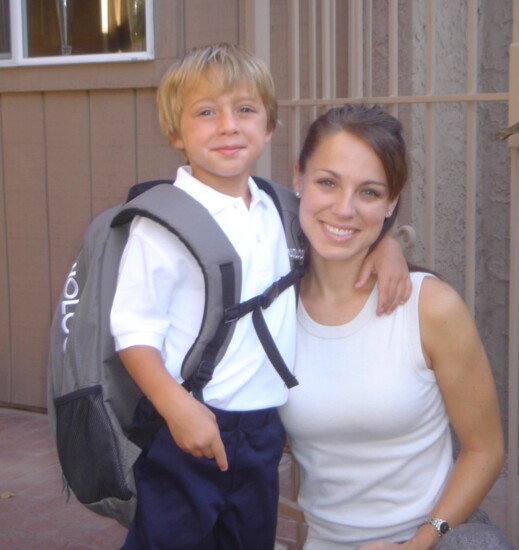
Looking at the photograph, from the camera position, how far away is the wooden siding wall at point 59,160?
477 centimetres

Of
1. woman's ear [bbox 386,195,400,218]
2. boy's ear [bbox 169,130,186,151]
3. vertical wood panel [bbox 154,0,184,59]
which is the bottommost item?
woman's ear [bbox 386,195,400,218]

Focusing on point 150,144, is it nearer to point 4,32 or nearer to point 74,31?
point 74,31

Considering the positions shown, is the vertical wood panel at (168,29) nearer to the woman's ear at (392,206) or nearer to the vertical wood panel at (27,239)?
the vertical wood panel at (27,239)

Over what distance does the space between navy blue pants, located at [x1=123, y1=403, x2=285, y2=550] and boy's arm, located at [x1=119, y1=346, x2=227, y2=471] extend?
5.2 inches

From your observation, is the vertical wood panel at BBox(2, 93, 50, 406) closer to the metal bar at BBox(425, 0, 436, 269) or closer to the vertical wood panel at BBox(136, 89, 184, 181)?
the vertical wood panel at BBox(136, 89, 184, 181)

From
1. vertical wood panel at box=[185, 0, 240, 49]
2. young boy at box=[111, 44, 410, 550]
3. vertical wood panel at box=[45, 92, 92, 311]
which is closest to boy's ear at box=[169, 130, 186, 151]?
young boy at box=[111, 44, 410, 550]

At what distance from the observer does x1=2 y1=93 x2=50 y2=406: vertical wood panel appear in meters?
5.22

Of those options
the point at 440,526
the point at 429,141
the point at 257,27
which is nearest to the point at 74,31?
the point at 257,27

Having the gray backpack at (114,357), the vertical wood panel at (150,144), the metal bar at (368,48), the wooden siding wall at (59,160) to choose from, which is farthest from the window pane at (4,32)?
the gray backpack at (114,357)

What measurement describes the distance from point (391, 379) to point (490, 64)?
260 centimetres

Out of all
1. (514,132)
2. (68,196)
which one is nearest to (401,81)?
(514,132)

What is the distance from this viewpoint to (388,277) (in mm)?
2281

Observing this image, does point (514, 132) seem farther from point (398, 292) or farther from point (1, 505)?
point (1, 505)

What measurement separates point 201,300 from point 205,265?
129 mm
